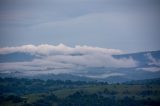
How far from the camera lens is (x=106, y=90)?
2525 inches

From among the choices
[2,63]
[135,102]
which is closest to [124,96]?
[135,102]

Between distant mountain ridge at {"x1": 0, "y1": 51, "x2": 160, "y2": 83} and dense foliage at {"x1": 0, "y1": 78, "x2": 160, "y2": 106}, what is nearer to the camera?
dense foliage at {"x1": 0, "y1": 78, "x2": 160, "y2": 106}

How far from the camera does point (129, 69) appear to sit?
3115 inches

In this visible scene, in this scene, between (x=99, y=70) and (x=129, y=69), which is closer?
(x=129, y=69)

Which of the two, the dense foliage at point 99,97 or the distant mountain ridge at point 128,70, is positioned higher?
the distant mountain ridge at point 128,70

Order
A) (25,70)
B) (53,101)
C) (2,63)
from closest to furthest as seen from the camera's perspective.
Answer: (53,101) < (2,63) < (25,70)

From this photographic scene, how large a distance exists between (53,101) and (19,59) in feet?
112

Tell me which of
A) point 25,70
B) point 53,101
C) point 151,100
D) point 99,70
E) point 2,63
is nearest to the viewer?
point 151,100

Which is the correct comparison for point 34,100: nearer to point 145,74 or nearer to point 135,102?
point 135,102

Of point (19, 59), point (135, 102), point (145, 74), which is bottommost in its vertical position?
point (135, 102)

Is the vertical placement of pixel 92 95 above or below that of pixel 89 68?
below

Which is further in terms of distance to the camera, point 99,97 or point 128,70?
point 128,70

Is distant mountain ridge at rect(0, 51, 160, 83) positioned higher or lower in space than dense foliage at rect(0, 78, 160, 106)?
higher

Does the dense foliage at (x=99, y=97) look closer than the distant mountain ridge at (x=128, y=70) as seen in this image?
Yes
